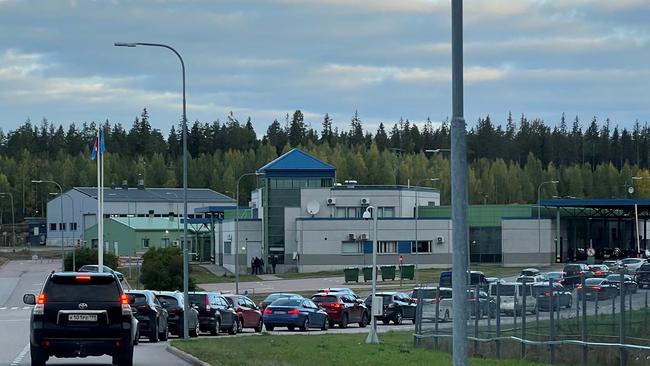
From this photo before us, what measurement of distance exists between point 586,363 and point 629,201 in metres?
83.1

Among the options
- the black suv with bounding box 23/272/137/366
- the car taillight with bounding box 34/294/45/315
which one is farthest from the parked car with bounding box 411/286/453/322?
the car taillight with bounding box 34/294/45/315

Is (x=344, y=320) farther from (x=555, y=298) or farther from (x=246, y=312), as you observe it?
(x=555, y=298)

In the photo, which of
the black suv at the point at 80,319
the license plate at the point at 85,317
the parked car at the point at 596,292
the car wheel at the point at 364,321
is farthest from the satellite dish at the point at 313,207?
the license plate at the point at 85,317

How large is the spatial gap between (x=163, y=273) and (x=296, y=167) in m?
31.2

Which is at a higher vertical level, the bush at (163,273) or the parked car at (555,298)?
the parked car at (555,298)

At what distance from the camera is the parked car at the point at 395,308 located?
56688 mm

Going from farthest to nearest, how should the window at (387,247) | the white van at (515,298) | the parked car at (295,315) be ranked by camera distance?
the window at (387,247)
the parked car at (295,315)
the white van at (515,298)

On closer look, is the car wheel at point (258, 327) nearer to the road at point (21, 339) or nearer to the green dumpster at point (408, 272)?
the road at point (21, 339)

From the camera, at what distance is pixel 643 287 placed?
21.9 meters

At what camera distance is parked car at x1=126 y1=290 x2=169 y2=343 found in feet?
123

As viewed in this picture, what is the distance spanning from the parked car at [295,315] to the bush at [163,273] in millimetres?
24327

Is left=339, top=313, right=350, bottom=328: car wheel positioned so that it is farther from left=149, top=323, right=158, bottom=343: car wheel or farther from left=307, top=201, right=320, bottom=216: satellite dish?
left=307, top=201, right=320, bottom=216: satellite dish

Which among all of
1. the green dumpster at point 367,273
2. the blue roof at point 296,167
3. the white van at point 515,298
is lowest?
the green dumpster at point 367,273

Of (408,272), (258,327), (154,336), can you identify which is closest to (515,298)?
(154,336)
